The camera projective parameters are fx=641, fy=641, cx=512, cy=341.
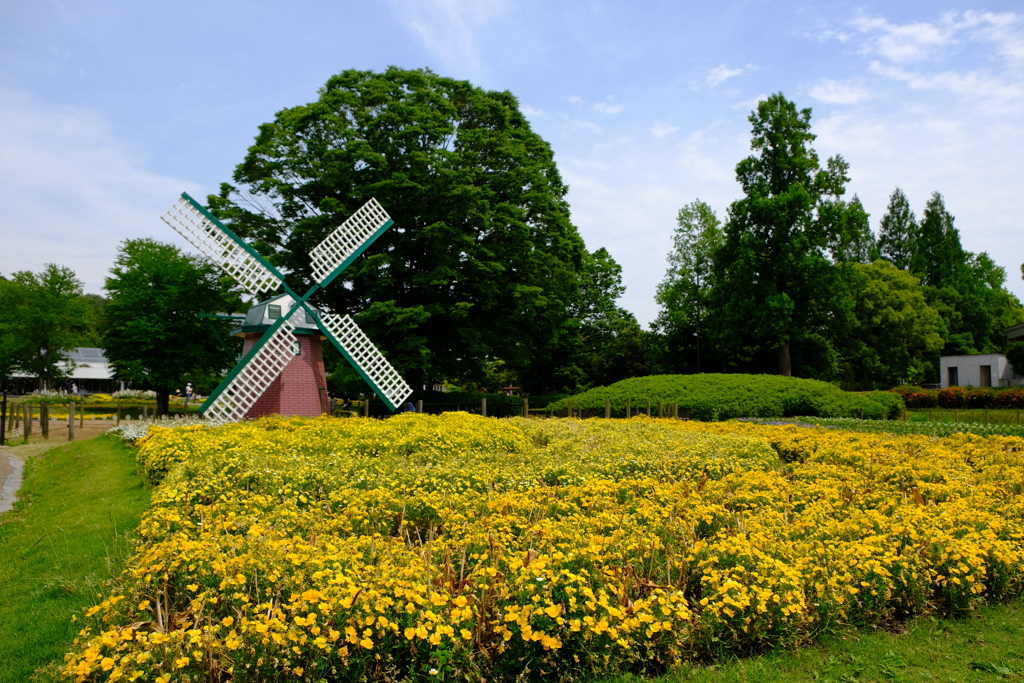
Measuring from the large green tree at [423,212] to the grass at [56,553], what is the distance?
1176cm

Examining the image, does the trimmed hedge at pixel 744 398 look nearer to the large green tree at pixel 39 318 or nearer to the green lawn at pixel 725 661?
the green lawn at pixel 725 661

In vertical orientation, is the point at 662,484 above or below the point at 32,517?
above

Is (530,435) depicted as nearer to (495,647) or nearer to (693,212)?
(495,647)

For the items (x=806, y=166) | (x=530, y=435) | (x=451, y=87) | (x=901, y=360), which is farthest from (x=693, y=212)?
(x=530, y=435)

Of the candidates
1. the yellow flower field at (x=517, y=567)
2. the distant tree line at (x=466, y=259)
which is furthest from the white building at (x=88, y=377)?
the yellow flower field at (x=517, y=567)

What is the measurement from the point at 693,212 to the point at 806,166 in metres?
7.61

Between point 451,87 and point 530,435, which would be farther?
point 451,87

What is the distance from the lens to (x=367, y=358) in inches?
811

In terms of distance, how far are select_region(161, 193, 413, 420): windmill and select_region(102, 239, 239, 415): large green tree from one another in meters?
6.16

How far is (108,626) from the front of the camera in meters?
3.92

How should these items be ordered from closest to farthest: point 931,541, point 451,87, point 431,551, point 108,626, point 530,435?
point 108,626 < point 431,551 < point 931,541 < point 530,435 < point 451,87

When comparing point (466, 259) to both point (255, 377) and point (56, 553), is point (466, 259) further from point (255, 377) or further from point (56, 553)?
point (56, 553)

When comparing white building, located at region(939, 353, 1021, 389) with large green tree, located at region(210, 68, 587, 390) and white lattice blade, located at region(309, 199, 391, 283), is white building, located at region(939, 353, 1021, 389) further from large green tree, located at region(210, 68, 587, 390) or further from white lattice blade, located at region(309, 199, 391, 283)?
white lattice blade, located at region(309, 199, 391, 283)

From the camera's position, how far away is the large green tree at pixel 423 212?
22391 mm
